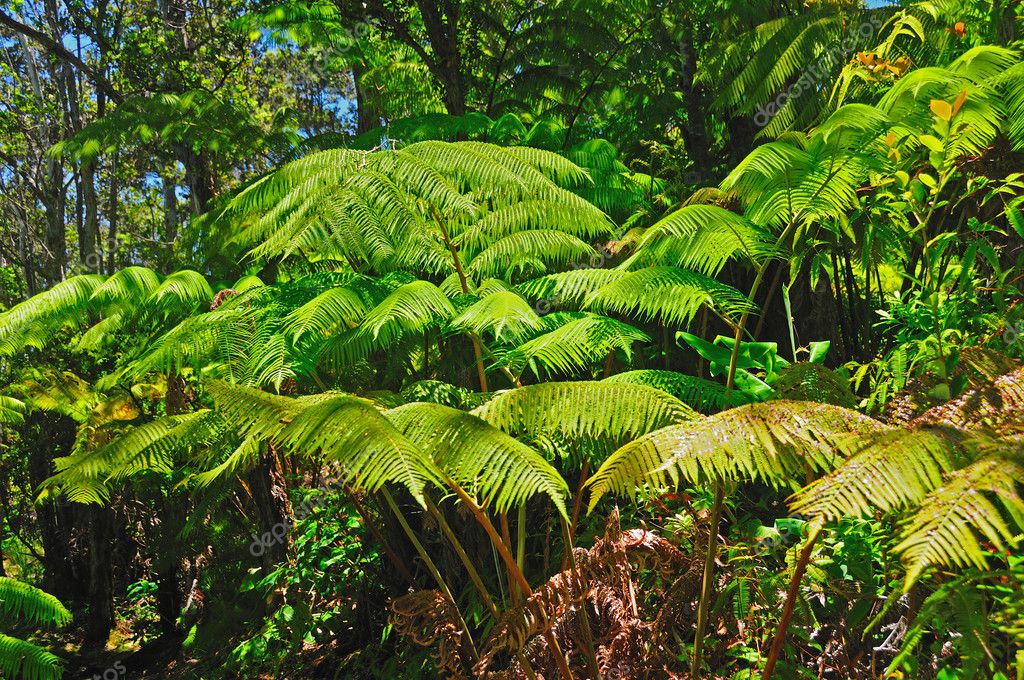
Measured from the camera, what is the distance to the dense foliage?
175 centimetres

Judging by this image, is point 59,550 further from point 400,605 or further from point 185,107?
point 400,605

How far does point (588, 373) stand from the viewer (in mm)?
3215

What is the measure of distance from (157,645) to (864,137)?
557 cm

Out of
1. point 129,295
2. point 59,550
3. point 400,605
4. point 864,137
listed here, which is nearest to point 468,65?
point 129,295

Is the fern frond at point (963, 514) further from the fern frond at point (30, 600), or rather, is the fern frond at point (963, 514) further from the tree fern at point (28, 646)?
the fern frond at point (30, 600)

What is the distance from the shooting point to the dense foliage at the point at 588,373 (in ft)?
5.74

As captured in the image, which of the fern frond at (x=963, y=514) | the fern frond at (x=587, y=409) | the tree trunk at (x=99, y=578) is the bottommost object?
the tree trunk at (x=99, y=578)

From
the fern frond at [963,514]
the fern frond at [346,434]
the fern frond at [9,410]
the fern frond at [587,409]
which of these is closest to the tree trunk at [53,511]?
the fern frond at [9,410]

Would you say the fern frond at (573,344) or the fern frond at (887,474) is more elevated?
the fern frond at (573,344)

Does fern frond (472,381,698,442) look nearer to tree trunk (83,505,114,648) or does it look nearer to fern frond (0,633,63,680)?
fern frond (0,633,63,680)

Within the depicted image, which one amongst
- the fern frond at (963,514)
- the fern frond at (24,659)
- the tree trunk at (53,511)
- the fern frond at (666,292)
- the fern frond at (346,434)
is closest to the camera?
the fern frond at (963,514)

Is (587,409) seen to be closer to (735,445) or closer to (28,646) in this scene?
(735,445)

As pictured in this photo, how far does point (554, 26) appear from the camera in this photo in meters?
5.39

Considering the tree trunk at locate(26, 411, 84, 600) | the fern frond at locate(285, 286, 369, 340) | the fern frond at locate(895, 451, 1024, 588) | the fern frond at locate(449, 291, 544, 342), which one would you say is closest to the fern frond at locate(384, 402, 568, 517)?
the fern frond at locate(449, 291, 544, 342)
